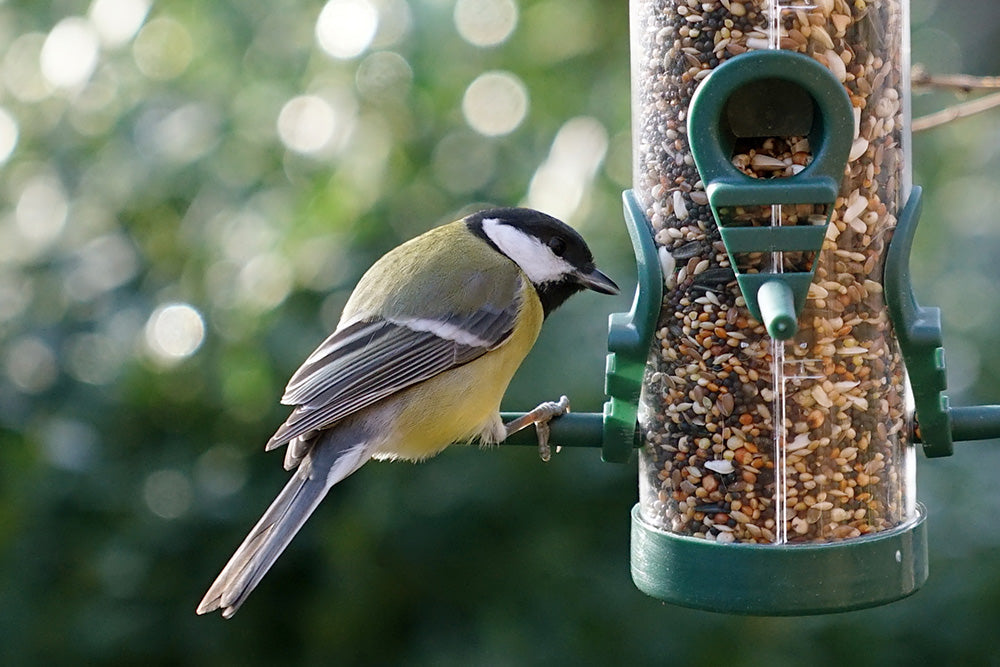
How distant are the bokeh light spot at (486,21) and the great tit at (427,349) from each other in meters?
0.52

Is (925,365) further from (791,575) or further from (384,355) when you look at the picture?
(384,355)

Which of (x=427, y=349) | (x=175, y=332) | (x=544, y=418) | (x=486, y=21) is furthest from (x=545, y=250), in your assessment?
(x=175, y=332)

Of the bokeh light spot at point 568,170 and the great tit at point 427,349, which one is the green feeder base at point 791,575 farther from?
the bokeh light spot at point 568,170

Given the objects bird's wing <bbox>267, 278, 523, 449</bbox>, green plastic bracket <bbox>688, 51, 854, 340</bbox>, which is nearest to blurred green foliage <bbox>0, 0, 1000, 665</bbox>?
bird's wing <bbox>267, 278, 523, 449</bbox>

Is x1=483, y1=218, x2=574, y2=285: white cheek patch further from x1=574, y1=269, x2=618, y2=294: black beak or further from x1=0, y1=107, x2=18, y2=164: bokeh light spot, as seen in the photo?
x1=0, y1=107, x2=18, y2=164: bokeh light spot

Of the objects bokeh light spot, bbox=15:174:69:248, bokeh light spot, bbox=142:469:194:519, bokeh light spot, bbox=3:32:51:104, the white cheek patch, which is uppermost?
bokeh light spot, bbox=3:32:51:104

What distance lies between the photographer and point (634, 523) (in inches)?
115

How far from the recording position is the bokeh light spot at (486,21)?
3.64 meters

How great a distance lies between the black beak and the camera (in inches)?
132

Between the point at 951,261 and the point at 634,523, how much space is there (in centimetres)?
178

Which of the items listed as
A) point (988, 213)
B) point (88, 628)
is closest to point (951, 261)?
point (988, 213)

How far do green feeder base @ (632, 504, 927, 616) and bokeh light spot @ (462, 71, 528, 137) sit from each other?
1.48 m

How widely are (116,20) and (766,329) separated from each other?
6.48 feet

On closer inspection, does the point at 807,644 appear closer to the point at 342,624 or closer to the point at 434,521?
the point at 434,521
